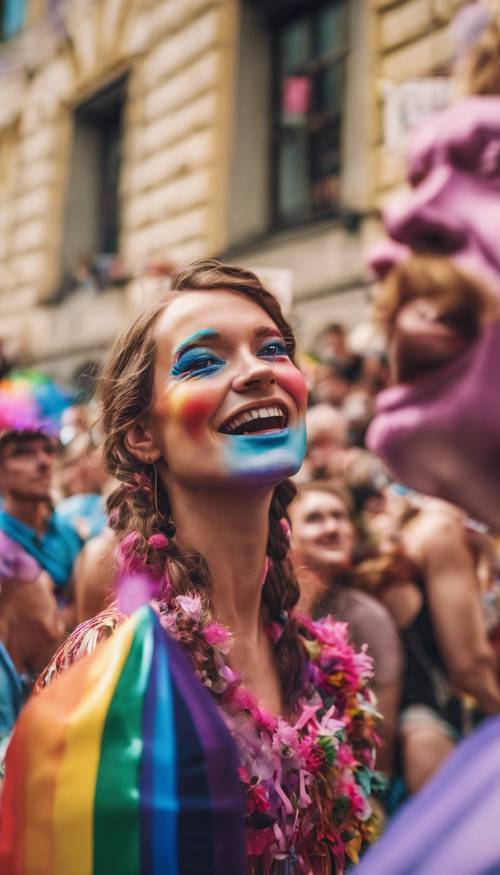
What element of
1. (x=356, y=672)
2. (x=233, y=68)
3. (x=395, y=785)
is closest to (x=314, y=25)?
(x=233, y=68)

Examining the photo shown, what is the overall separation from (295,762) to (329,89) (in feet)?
27.5

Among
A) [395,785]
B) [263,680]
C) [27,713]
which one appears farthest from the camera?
[395,785]

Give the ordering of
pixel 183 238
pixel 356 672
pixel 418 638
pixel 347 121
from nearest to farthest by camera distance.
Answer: pixel 356 672 < pixel 418 638 < pixel 347 121 < pixel 183 238

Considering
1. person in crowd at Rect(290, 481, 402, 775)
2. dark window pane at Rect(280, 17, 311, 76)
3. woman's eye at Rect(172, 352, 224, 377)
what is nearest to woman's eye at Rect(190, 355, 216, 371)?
woman's eye at Rect(172, 352, 224, 377)

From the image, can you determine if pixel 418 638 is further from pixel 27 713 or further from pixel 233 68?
pixel 233 68

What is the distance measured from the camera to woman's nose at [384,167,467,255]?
782 mm

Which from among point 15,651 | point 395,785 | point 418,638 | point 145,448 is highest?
point 145,448

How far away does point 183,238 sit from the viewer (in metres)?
9.95

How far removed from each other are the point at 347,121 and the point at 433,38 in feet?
3.72

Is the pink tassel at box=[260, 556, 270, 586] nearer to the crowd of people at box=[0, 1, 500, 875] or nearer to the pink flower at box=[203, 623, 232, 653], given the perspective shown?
the crowd of people at box=[0, 1, 500, 875]

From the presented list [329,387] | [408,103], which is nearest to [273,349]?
[329,387]

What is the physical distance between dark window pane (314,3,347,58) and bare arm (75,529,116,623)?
23.1ft

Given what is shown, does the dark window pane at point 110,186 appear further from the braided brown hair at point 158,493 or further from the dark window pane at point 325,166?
the braided brown hair at point 158,493

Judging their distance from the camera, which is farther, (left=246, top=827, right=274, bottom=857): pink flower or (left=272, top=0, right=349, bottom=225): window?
(left=272, top=0, right=349, bottom=225): window
